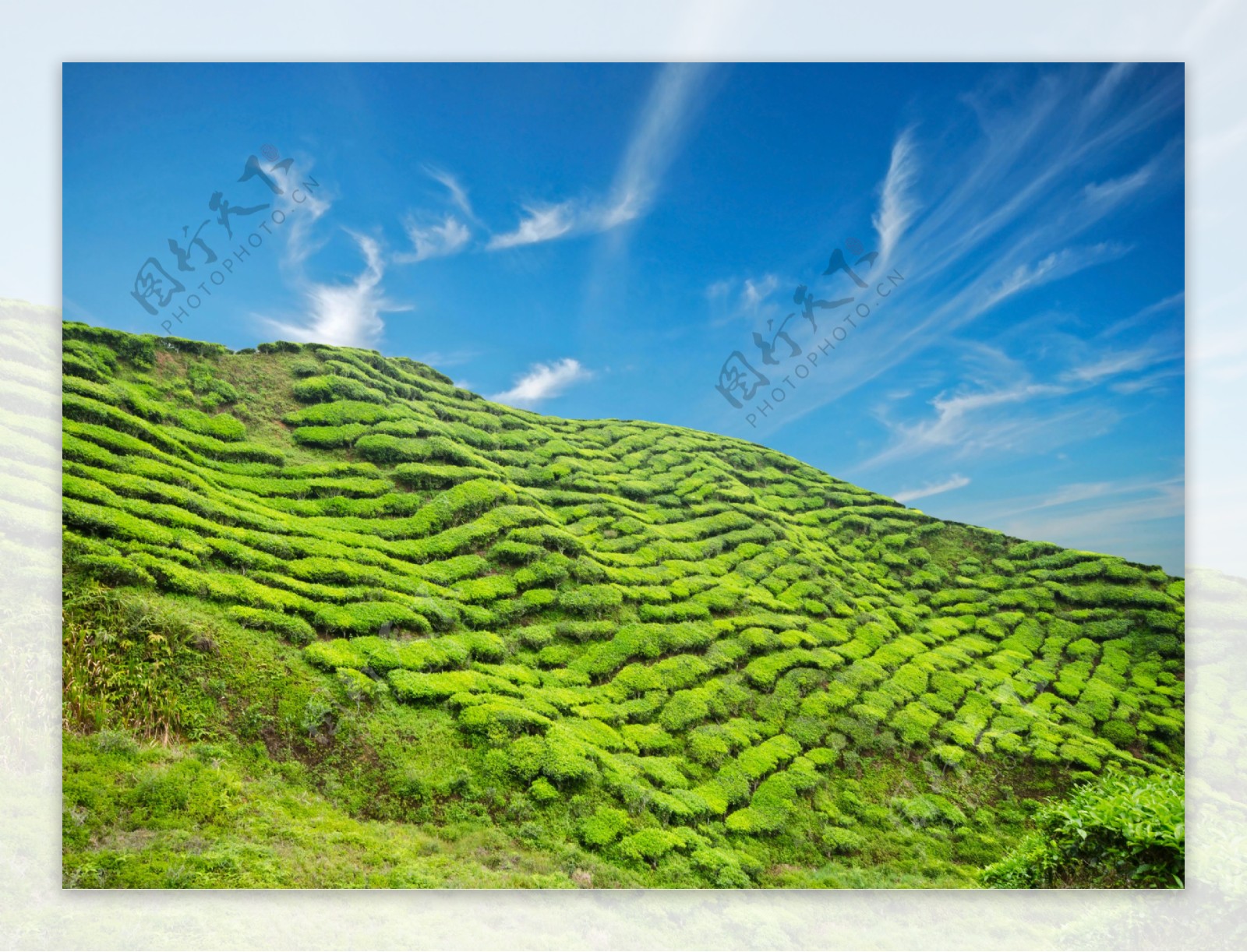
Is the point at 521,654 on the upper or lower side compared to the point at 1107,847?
upper

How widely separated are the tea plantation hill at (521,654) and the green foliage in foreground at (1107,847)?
0.23m

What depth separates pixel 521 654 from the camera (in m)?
6.51

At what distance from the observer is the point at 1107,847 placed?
5285mm

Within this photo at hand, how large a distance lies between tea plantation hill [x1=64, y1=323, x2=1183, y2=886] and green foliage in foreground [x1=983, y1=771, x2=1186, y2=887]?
0.75 feet

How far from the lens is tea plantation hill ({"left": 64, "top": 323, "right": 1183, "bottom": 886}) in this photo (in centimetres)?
525

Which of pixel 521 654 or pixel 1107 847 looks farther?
pixel 521 654

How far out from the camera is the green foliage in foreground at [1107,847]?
204 inches

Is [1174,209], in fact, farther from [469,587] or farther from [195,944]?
[195,944]

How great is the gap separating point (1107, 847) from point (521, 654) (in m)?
5.21

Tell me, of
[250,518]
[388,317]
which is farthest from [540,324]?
[250,518]

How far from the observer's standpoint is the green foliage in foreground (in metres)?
5.19

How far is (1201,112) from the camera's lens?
6586mm

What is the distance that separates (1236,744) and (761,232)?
7.18 m

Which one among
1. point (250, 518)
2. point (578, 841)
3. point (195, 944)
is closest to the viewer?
point (195, 944)
